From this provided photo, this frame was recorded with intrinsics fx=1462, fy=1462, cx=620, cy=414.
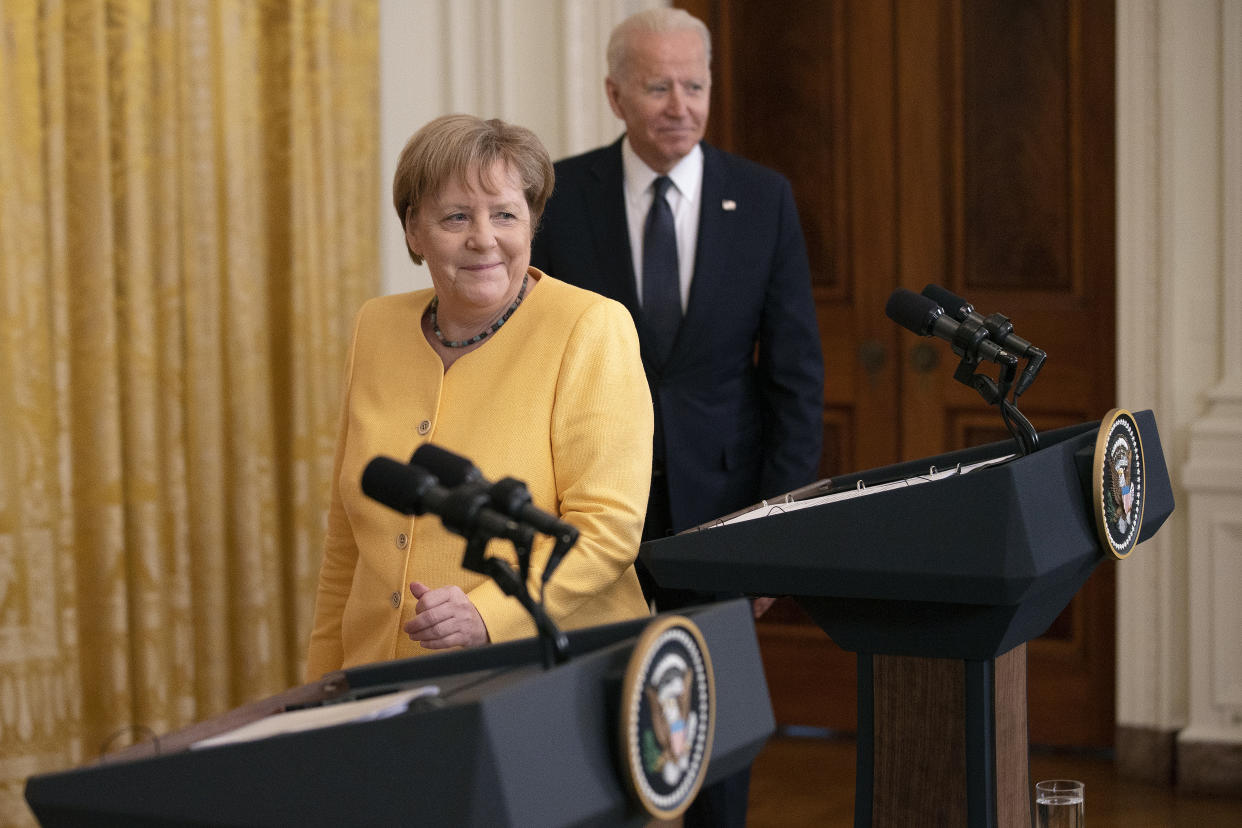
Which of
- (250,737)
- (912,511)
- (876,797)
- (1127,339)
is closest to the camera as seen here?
(250,737)

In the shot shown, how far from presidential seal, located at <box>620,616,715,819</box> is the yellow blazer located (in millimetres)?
614

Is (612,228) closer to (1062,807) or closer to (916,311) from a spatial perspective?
(916,311)

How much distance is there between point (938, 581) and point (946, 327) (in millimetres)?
415

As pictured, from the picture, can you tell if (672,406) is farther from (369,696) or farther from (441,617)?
(369,696)

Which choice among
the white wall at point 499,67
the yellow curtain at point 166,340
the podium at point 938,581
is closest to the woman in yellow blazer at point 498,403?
the podium at point 938,581

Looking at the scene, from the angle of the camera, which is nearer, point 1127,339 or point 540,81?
point 1127,339

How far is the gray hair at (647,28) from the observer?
3207mm

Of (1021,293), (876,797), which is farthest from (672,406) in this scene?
(1021,293)

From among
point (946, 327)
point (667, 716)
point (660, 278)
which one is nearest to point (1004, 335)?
point (946, 327)

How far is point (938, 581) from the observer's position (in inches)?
71.6

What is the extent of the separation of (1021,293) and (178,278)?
8.02ft

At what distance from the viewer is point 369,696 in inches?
56.3

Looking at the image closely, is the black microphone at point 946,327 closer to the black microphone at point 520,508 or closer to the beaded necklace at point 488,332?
the beaded necklace at point 488,332

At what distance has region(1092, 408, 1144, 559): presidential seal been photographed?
1926mm
